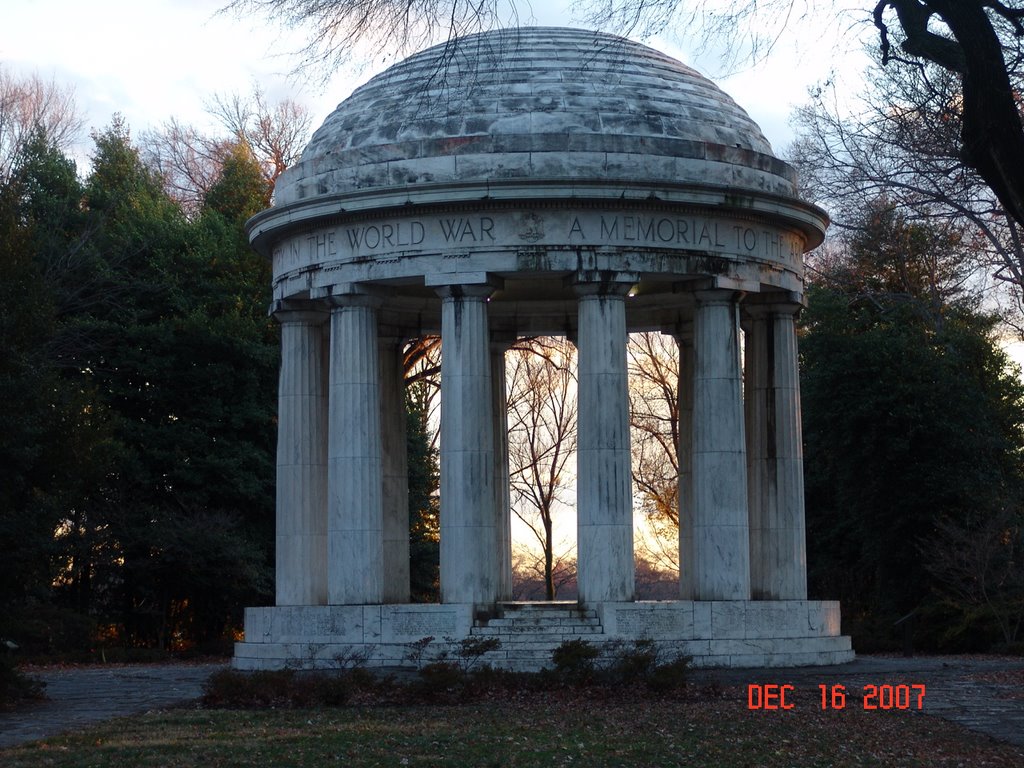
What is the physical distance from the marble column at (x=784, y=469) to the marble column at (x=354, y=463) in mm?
12233

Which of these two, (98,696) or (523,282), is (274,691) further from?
(523,282)

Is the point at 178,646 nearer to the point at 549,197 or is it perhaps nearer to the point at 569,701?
the point at 549,197

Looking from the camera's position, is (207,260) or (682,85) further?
(207,260)

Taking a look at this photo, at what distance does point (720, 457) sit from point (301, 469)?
41.5 ft

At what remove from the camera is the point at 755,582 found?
49562 millimetres

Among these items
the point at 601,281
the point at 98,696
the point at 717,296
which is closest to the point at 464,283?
the point at 601,281

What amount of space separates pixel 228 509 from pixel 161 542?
608 cm

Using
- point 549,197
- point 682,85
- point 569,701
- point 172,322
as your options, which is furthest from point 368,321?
point 172,322

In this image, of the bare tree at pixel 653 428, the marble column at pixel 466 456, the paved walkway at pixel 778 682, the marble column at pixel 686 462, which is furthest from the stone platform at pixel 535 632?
the bare tree at pixel 653 428

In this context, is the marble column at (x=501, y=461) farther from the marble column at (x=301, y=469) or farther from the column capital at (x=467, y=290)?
the column capital at (x=467, y=290)

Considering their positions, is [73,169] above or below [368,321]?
above

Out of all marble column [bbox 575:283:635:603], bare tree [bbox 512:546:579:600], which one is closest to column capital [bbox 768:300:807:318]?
marble column [bbox 575:283:635:603]
